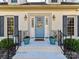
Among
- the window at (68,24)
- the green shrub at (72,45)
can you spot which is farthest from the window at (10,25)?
the green shrub at (72,45)

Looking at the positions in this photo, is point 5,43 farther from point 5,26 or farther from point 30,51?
point 5,26

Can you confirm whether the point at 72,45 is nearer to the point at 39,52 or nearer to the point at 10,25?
the point at 39,52

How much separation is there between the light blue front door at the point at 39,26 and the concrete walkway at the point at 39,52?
203 inches

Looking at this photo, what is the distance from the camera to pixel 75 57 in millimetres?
14914

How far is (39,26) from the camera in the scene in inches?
951

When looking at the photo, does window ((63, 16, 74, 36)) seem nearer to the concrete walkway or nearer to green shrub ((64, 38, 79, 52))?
the concrete walkway

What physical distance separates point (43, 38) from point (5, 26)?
3.35m

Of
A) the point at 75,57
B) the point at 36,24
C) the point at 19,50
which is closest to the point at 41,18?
the point at 36,24

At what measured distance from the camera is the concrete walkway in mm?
15539

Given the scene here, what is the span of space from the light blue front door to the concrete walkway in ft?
16.9

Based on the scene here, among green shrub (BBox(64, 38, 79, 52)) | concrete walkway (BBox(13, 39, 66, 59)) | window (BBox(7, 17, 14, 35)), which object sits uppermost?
window (BBox(7, 17, 14, 35))

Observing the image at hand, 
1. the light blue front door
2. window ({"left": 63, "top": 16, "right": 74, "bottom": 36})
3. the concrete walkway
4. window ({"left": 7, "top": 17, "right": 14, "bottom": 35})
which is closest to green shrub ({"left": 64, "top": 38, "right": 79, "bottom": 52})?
the concrete walkway

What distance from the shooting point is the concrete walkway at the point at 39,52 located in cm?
1554

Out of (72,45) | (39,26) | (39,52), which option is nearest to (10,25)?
(39,26)
